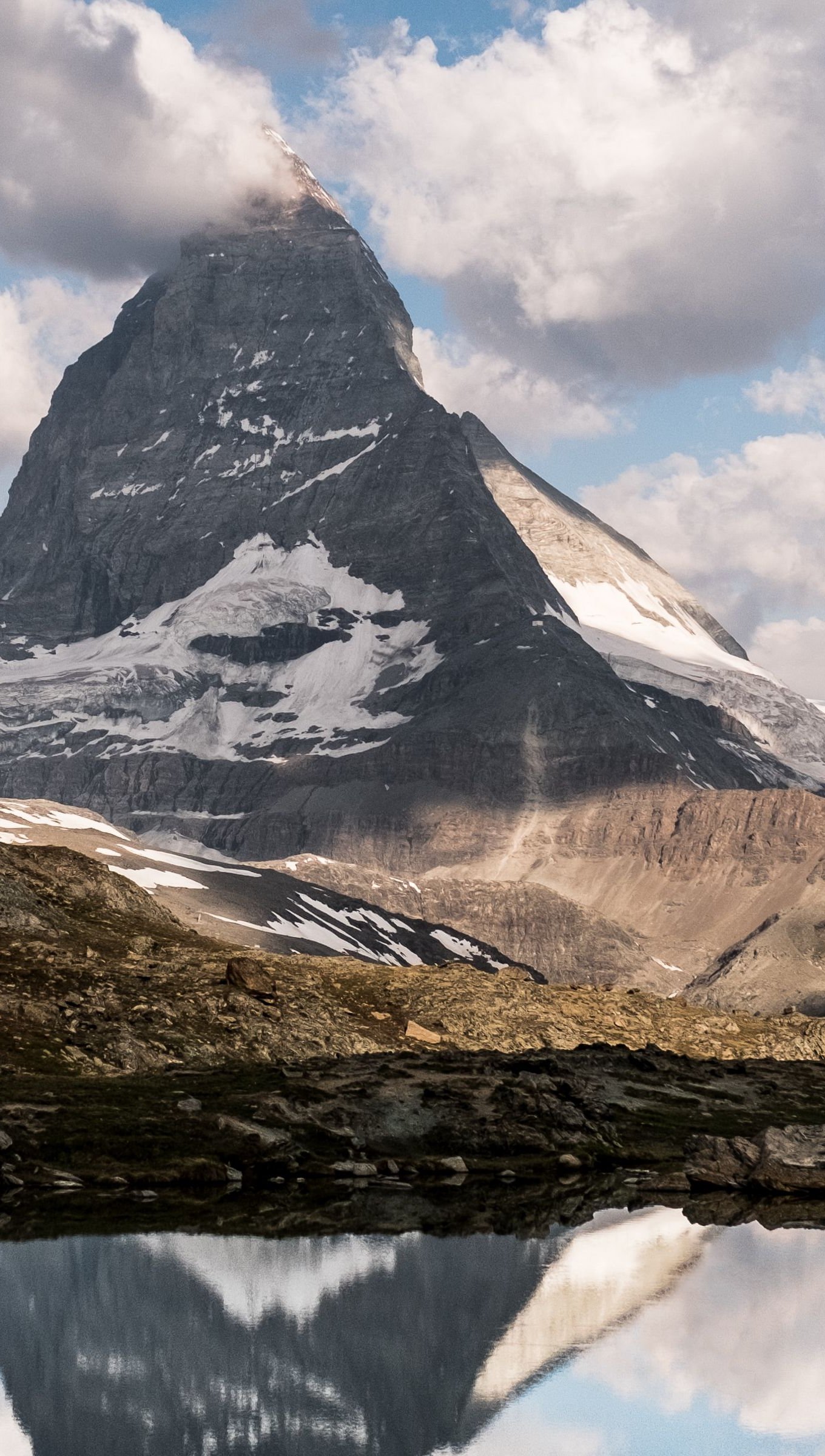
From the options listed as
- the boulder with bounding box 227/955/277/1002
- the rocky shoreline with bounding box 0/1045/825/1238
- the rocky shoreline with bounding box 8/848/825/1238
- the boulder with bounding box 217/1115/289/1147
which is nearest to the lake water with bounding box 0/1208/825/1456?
the rocky shoreline with bounding box 0/1045/825/1238

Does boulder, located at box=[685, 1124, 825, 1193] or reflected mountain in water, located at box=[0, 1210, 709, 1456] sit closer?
reflected mountain in water, located at box=[0, 1210, 709, 1456]

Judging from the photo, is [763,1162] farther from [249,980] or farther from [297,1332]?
[249,980]

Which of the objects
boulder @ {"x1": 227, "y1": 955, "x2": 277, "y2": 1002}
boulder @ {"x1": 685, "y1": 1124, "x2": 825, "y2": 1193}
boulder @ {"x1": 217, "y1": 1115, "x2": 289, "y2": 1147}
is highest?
boulder @ {"x1": 685, "y1": 1124, "x2": 825, "y2": 1193}

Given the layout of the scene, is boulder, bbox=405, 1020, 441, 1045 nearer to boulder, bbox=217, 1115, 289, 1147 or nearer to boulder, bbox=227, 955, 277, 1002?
boulder, bbox=227, 955, 277, 1002

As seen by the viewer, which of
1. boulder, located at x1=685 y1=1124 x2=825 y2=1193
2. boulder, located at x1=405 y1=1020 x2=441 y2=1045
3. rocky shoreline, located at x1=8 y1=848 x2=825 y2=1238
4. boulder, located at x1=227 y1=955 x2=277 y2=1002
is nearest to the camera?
rocky shoreline, located at x1=8 y1=848 x2=825 y2=1238

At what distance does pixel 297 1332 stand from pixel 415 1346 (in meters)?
3.01

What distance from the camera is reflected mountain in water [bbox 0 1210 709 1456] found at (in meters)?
37.3

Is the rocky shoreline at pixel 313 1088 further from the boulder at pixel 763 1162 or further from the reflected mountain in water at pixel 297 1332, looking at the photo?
the reflected mountain in water at pixel 297 1332

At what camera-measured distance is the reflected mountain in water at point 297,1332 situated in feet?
123

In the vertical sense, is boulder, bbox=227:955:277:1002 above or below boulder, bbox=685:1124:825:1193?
below

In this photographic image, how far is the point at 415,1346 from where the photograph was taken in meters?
43.7

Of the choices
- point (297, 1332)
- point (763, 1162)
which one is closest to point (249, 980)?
point (763, 1162)

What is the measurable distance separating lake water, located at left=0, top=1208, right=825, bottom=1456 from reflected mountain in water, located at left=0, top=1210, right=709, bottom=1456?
0.24 feet

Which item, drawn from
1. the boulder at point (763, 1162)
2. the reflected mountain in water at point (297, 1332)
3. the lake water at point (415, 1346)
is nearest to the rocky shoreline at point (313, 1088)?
the boulder at point (763, 1162)
